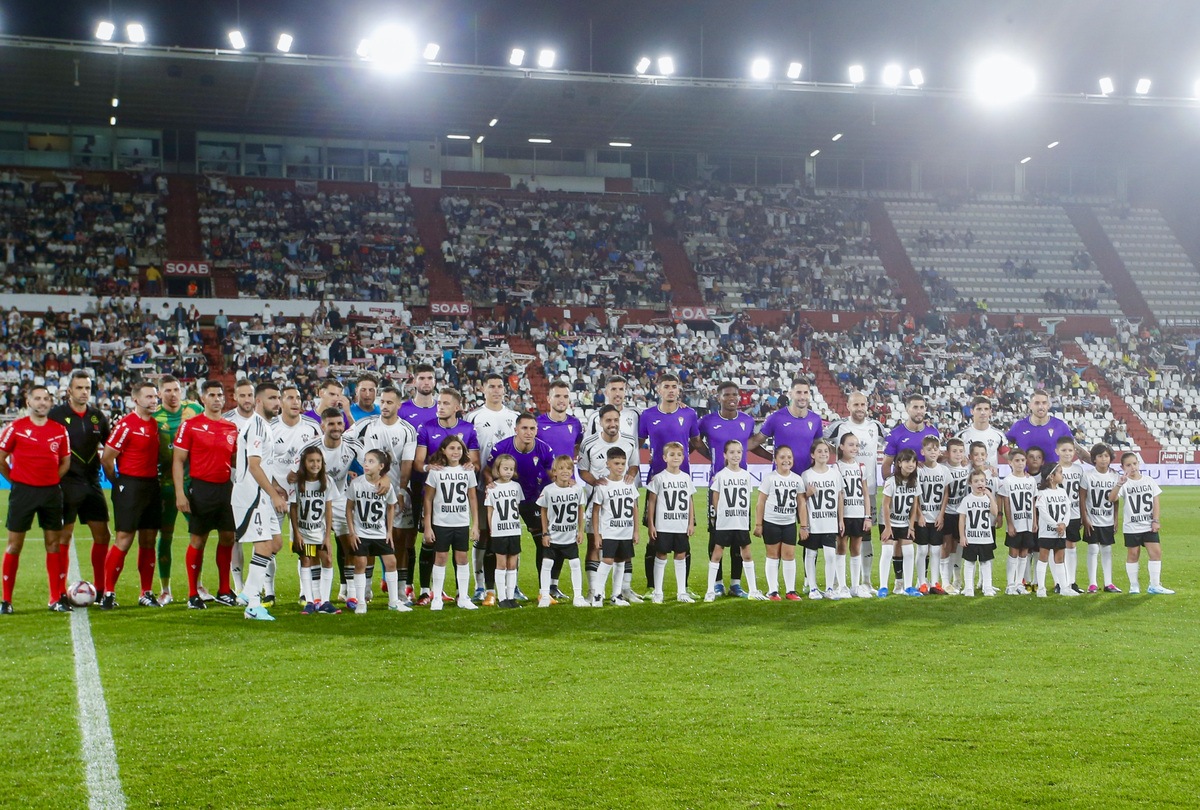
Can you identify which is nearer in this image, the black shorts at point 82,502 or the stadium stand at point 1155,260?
the black shorts at point 82,502

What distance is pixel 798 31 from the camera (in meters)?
32.0

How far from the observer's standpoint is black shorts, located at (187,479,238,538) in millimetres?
8922

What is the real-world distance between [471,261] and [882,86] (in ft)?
48.6

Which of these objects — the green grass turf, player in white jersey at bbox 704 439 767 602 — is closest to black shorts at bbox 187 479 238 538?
the green grass turf

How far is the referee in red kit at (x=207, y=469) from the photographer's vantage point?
890 cm

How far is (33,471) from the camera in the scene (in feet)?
28.5

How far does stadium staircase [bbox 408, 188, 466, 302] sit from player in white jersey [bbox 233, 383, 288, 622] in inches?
1033

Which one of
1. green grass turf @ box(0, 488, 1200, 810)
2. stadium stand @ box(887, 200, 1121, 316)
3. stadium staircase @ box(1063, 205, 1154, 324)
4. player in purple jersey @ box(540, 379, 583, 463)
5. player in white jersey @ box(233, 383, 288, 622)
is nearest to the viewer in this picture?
green grass turf @ box(0, 488, 1200, 810)

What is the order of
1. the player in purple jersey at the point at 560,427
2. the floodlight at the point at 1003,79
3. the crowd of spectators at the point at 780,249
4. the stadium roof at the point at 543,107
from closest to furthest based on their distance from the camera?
the player in purple jersey at the point at 560,427, the stadium roof at the point at 543,107, the floodlight at the point at 1003,79, the crowd of spectators at the point at 780,249

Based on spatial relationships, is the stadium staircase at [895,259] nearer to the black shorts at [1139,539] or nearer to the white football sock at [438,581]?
the black shorts at [1139,539]

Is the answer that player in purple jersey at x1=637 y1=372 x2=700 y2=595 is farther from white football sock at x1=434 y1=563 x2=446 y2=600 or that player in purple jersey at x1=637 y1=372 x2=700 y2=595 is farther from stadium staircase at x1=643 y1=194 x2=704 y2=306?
stadium staircase at x1=643 y1=194 x2=704 y2=306

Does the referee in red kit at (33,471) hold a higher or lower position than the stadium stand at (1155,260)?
lower

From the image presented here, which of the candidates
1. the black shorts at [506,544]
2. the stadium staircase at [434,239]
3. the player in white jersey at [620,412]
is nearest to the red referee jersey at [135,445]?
the black shorts at [506,544]

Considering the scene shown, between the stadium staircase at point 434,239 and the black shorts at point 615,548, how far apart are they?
26.4 m
